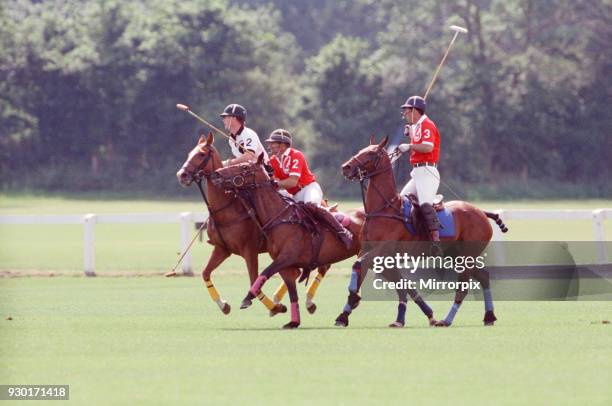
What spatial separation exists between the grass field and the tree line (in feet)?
120

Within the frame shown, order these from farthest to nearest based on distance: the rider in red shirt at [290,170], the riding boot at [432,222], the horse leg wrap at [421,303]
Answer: the rider in red shirt at [290,170] → the riding boot at [432,222] → the horse leg wrap at [421,303]

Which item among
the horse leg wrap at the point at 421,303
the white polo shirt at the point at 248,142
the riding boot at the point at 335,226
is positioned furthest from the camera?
the white polo shirt at the point at 248,142

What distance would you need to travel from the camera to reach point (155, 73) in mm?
61031

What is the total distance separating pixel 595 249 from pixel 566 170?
35880 millimetres

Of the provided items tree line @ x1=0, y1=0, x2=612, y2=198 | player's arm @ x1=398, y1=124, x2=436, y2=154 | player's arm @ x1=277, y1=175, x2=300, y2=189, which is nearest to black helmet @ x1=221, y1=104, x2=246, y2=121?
player's arm @ x1=277, y1=175, x2=300, y2=189

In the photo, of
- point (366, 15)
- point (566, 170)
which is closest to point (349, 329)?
point (566, 170)

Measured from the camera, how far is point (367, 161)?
50.4 ft

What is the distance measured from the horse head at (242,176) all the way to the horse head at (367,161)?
37.1 inches

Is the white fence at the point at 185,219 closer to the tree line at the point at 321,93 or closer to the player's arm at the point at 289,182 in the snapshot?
the player's arm at the point at 289,182

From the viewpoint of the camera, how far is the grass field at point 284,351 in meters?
10.6

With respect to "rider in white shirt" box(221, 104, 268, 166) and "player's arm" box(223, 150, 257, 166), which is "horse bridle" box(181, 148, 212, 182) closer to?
"player's arm" box(223, 150, 257, 166)

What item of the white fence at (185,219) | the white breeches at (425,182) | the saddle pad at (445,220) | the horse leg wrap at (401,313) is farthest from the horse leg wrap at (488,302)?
A: the white fence at (185,219)

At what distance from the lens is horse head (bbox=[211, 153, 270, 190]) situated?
15.5 m

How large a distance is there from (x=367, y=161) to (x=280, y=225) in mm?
1144
